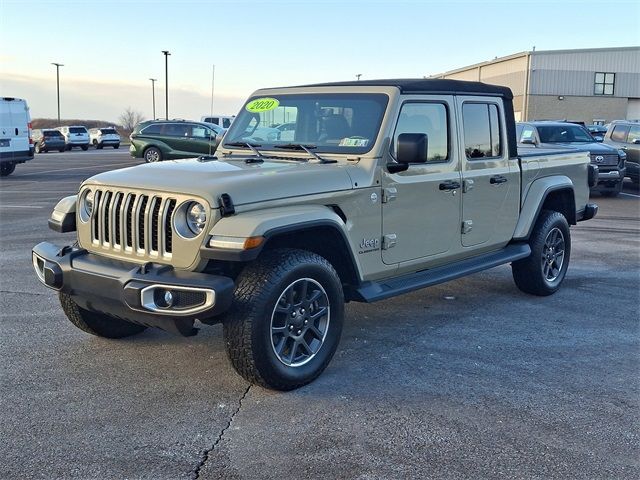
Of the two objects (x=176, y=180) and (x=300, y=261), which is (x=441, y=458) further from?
(x=176, y=180)

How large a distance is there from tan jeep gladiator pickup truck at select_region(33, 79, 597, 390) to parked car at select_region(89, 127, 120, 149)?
138 ft

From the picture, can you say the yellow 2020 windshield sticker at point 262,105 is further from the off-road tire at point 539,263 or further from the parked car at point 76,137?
the parked car at point 76,137

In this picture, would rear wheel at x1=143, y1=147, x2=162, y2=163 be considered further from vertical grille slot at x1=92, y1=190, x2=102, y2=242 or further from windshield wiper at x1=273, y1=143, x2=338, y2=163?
vertical grille slot at x1=92, y1=190, x2=102, y2=242

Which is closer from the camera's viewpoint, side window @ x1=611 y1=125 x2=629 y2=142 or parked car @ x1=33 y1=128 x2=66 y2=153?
side window @ x1=611 y1=125 x2=629 y2=142

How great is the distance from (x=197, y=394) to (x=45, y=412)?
2.92 ft

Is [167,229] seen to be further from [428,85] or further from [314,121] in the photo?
[428,85]

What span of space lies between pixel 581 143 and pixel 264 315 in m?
13.2

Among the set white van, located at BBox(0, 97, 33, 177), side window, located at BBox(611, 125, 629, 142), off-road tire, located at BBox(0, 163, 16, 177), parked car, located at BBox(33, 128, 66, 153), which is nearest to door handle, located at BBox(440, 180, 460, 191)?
Result: side window, located at BBox(611, 125, 629, 142)

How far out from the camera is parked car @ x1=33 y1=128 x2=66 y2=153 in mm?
39344

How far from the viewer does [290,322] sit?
4.33m

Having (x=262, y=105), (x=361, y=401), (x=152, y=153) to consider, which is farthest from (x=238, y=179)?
(x=152, y=153)

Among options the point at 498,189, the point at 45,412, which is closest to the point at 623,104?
the point at 498,189

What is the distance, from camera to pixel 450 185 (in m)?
5.48

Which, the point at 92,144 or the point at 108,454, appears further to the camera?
the point at 92,144
